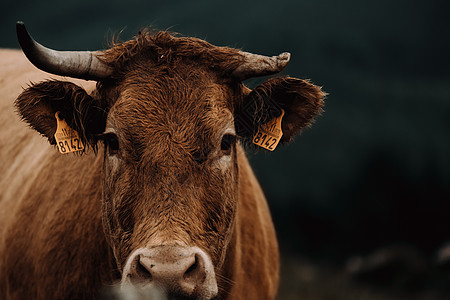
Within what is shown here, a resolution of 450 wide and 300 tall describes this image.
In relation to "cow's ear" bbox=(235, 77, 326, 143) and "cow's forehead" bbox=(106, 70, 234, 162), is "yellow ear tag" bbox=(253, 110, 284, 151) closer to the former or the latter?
"cow's ear" bbox=(235, 77, 326, 143)

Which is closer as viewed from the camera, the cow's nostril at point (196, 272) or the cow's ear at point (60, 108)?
the cow's nostril at point (196, 272)

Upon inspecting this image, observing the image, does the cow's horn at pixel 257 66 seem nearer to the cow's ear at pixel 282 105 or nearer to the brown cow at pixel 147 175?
the brown cow at pixel 147 175

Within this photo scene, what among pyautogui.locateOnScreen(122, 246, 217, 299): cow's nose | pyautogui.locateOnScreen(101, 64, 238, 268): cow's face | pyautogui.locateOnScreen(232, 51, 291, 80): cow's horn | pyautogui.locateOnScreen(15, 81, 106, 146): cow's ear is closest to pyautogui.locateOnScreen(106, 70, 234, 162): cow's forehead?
pyautogui.locateOnScreen(101, 64, 238, 268): cow's face

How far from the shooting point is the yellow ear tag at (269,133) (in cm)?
356

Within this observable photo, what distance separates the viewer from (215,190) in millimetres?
3053

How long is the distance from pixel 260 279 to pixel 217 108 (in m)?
1.59

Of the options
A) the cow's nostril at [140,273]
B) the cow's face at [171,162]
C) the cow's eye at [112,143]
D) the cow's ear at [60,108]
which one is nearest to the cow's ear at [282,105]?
the cow's face at [171,162]

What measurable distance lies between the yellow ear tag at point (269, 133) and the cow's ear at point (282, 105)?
25 millimetres

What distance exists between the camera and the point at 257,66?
11.0 feet

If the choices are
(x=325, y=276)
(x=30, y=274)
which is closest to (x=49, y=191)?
(x=30, y=274)

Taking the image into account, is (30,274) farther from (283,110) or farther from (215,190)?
(283,110)

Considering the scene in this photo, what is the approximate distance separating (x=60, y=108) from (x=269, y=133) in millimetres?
1239

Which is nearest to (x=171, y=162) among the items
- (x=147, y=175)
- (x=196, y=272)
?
(x=147, y=175)

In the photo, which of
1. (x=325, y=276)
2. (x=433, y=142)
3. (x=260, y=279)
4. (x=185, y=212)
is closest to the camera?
(x=185, y=212)
